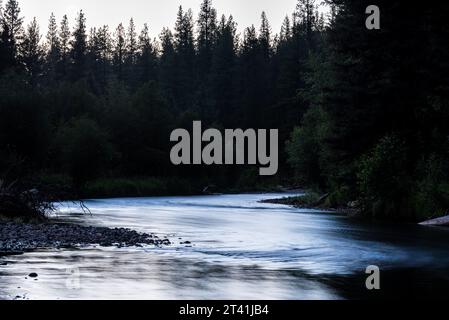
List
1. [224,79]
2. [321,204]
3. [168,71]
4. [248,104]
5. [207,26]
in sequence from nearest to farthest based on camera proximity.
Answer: [321,204], [248,104], [224,79], [168,71], [207,26]

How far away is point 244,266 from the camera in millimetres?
19469

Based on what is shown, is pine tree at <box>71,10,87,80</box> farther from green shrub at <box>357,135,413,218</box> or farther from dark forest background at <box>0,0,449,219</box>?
green shrub at <box>357,135,413,218</box>

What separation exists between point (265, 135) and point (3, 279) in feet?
295

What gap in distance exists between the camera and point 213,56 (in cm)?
12300

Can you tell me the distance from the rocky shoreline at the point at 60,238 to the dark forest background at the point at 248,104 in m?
11.9

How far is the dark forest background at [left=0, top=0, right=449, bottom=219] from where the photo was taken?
135 ft

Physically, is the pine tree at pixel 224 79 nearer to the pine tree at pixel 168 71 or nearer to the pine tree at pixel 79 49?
the pine tree at pixel 168 71

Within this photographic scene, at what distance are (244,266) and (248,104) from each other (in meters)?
92.8

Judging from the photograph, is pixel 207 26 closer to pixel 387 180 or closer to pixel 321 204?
pixel 321 204

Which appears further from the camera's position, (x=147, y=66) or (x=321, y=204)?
(x=147, y=66)

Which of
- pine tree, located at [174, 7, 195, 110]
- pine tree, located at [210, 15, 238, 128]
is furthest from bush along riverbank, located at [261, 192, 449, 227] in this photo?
pine tree, located at [174, 7, 195, 110]

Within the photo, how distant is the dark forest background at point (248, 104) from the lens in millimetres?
41125

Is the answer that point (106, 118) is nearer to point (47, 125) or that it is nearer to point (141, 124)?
point (141, 124)

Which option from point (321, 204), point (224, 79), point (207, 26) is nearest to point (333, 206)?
point (321, 204)
